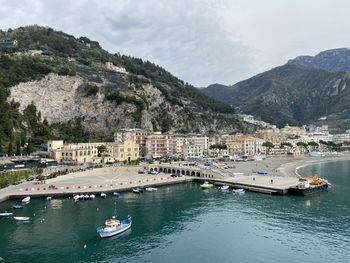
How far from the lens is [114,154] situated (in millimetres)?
124688

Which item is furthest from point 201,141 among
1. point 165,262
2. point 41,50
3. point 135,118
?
point 165,262

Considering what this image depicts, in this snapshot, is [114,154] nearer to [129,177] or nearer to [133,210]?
[129,177]

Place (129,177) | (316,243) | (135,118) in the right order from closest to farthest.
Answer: (316,243)
(129,177)
(135,118)

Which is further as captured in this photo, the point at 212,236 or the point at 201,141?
the point at 201,141

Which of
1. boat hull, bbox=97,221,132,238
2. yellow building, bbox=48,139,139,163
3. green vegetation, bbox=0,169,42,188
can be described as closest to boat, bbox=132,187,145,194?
green vegetation, bbox=0,169,42,188

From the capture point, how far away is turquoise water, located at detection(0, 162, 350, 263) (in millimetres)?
43125

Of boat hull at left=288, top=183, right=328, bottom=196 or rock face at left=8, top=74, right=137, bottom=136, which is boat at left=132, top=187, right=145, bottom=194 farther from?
rock face at left=8, top=74, right=137, bottom=136

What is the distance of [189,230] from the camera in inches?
2085

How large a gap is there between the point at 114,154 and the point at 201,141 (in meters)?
44.6

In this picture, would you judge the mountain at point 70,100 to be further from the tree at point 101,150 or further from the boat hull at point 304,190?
the boat hull at point 304,190

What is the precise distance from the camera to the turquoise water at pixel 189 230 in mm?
43125

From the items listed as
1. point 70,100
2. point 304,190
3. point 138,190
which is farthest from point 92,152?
point 304,190

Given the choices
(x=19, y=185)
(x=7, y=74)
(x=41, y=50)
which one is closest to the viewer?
(x=19, y=185)

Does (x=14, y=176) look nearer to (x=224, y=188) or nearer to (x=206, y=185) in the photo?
(x=206, y=185)
